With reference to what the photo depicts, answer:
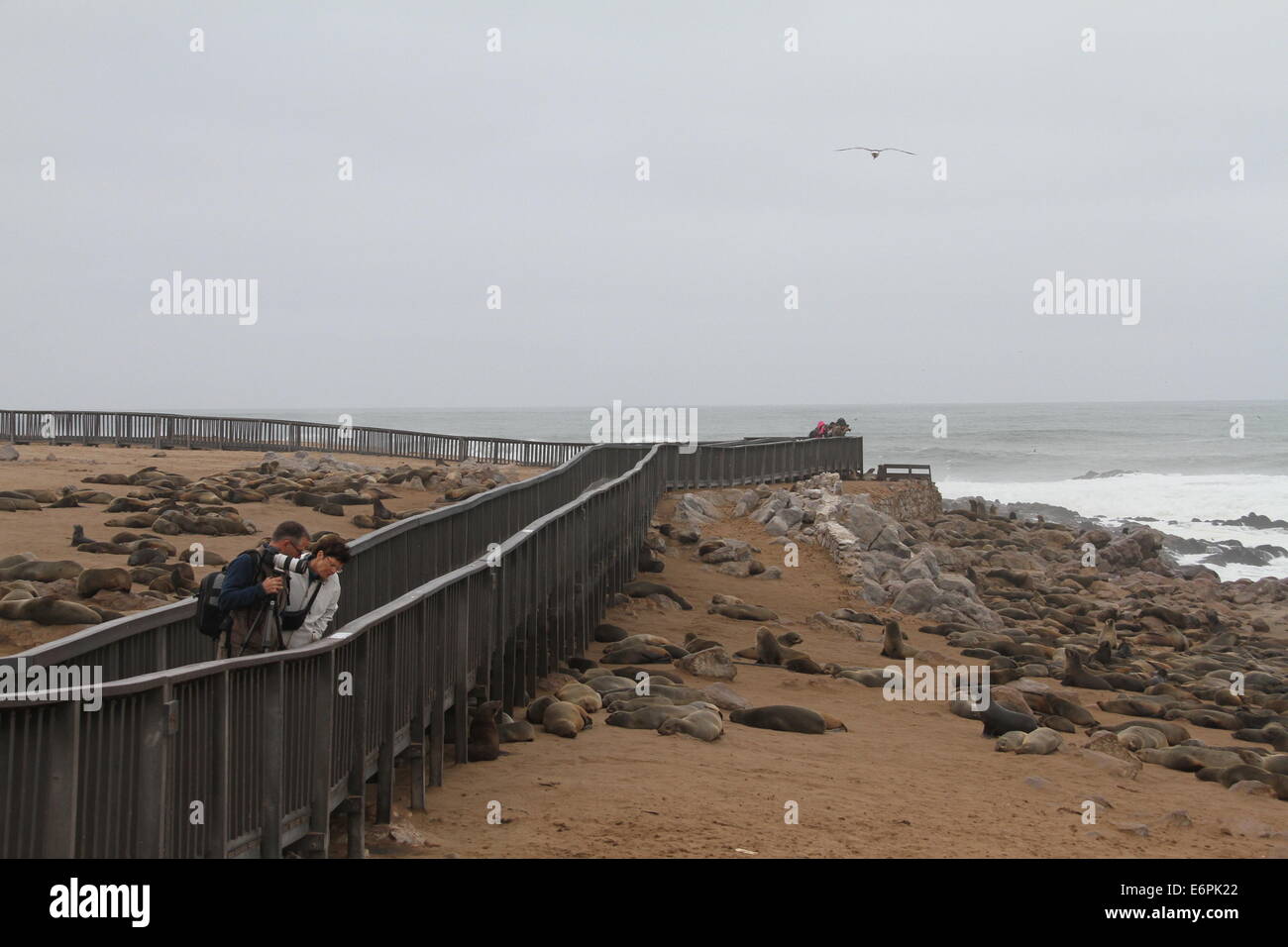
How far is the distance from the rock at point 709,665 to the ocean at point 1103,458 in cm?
3342

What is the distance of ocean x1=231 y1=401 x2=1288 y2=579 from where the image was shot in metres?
64.5

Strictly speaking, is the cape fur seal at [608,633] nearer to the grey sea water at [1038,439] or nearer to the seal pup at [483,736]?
the seal pup at [483,736]

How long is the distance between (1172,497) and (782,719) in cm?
6297

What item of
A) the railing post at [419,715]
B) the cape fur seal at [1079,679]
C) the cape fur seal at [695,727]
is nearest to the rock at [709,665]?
the cape fur seal at [695,727]

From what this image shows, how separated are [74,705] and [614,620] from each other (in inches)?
541

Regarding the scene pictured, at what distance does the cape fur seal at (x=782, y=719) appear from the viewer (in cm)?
1254

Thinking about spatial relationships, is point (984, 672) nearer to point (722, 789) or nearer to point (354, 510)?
point (722, 789)

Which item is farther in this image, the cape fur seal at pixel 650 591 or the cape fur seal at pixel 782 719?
the cape fur seal at pixel 650 591

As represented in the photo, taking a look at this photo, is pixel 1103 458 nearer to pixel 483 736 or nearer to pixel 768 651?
pixel 768 651

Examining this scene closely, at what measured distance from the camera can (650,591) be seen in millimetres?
20359

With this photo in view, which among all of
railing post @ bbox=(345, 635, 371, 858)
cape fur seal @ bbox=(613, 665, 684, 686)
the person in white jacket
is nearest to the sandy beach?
railing post @ bbox=(345, 635, 371, 858)

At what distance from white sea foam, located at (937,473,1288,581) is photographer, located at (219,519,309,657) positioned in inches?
1746
